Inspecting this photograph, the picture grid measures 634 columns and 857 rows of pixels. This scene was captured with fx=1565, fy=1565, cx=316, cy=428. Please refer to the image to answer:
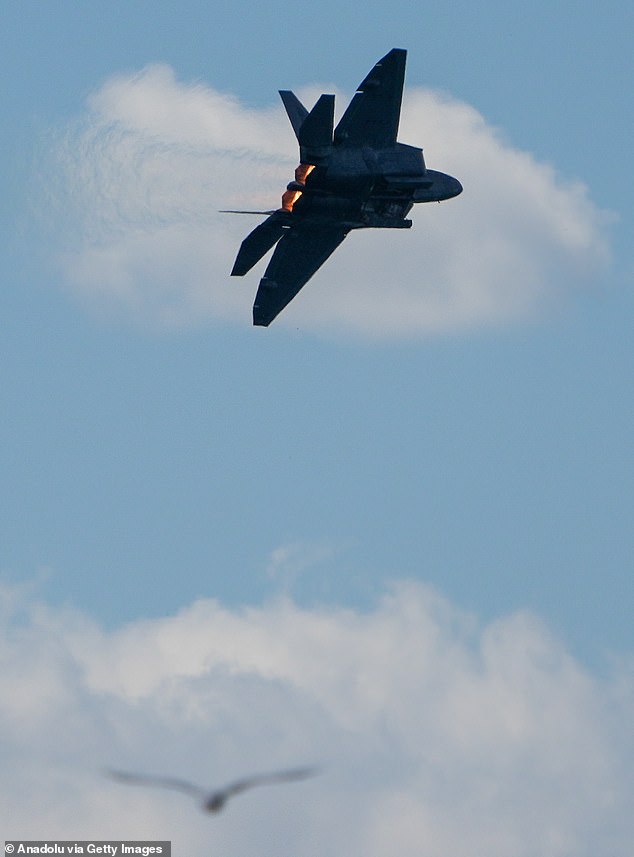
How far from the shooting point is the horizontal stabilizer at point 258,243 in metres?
69.8

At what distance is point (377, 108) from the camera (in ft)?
226

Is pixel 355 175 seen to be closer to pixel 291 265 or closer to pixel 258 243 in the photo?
pixel 258 243

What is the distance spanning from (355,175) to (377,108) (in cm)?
363

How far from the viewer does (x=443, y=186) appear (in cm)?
7175

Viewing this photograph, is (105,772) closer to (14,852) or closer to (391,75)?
(14,852)

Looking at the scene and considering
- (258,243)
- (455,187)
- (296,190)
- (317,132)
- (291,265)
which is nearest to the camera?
(317,132)

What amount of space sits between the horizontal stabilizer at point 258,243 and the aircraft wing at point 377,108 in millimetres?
4898

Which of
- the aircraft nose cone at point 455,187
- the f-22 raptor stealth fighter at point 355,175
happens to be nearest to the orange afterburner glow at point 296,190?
the f-22 raptor stealth fighter at point 355,175

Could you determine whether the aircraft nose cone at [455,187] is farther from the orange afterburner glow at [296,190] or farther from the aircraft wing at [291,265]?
the orange afterburner glow at [296,190]

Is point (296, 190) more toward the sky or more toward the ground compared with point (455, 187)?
more toward the ground

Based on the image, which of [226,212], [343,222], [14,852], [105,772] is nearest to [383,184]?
[343,222]

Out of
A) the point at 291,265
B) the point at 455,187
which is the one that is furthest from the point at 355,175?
the point at 291,265

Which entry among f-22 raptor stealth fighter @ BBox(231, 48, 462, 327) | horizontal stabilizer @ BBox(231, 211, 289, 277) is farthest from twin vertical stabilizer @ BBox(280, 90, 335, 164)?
horizontal stabilizer @ BBox(231, 211, 289, 277)

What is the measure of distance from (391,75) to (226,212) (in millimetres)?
10410
